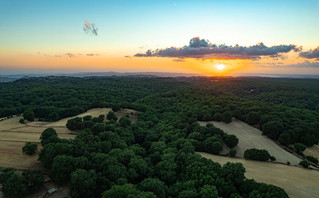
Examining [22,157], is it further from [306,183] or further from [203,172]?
[306,183]

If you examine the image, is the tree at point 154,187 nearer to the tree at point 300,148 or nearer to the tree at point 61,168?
the tree at point 61,168

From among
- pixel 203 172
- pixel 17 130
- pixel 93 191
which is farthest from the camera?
pixel 17 130

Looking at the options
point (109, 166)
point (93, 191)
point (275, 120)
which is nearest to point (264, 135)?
point (275, 120)

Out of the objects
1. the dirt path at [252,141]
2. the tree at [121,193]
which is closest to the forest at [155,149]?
the tree at [121,193]

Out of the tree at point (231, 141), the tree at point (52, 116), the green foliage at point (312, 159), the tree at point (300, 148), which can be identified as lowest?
the green foliage at point (312, 159)

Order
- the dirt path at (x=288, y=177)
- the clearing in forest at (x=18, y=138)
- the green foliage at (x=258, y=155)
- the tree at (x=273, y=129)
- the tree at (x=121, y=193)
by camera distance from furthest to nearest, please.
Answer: the tree at (x=273, y=129) < the green foliage at (x=258, y=155) < the clearing in forest at (x=18, y=138) < the dirt path at (x=288, y=177) < the tree at (x=121, y=193)

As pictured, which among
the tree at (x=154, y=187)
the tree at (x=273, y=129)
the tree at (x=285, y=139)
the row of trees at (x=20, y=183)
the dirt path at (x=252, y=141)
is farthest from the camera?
the tree at (x=273, y=129)

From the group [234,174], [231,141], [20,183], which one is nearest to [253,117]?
[231,141]
